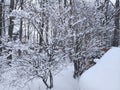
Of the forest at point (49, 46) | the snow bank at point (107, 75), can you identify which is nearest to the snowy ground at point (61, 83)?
the forest at point (49, 46)

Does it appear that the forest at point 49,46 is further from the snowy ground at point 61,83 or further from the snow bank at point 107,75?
the snow bank at point 107,75

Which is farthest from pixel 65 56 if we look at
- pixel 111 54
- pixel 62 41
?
pixel 111 54

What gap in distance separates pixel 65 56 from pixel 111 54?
17.0ft

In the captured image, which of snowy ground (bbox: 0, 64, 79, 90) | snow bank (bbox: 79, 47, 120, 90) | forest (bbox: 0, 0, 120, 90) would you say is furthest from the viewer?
snowy ground (bbox: 0, 64, 79, 90)

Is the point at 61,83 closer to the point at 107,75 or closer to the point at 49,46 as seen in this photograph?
the point at 49,46

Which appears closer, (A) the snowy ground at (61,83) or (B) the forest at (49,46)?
(B) the forest at (49,46)

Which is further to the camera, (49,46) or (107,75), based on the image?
(49,46)

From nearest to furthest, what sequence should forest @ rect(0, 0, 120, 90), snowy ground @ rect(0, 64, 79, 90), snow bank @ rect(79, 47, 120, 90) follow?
1. snow bank @ rect(79, 47, 120, 90)
2. forest @ rect(0, 0, 120, 90)
3. snowy ground @ rect(0, 64, 79, 90)

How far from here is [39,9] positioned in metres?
11.0

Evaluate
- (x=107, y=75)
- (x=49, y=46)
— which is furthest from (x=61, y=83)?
(x=107, y=75)

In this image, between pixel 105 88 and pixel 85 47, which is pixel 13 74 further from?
pixel 105 88

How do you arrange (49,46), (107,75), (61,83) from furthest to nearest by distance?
(61,83)
(49,46)
(107,75)

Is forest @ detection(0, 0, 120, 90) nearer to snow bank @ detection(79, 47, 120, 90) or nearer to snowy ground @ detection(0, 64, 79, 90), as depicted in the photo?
snowy ground @ detection(0, 64, 79, 90)

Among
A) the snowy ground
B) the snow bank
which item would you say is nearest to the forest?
the snowy ground
